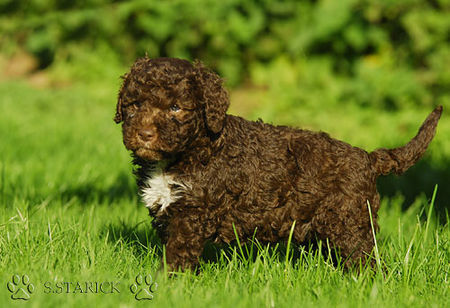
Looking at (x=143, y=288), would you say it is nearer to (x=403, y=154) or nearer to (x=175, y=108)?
(x=175, y=108)

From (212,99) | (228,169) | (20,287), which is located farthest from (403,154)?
(20,287)

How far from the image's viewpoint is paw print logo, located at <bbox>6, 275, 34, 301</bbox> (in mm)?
3122

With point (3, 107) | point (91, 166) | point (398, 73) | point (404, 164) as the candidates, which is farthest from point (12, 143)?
point (398, 73)

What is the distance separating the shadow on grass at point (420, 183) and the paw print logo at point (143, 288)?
341cm

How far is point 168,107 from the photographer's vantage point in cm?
355

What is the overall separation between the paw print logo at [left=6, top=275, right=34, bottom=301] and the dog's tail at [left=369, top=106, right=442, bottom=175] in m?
2.28

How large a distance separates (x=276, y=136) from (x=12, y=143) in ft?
14.8

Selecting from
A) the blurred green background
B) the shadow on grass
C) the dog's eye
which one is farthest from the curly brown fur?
the blurred green background

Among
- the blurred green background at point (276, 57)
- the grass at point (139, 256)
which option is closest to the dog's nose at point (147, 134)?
the grass at point (139, 256)

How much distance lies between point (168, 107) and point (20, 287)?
1.29m

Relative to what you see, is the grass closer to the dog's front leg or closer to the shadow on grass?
the dog's front leg

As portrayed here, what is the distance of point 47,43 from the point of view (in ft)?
43.4

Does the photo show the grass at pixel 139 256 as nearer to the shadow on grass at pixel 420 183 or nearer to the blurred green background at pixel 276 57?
the shadow on grass at pixel 420 183

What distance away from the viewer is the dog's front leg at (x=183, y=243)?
3635 millimetres
